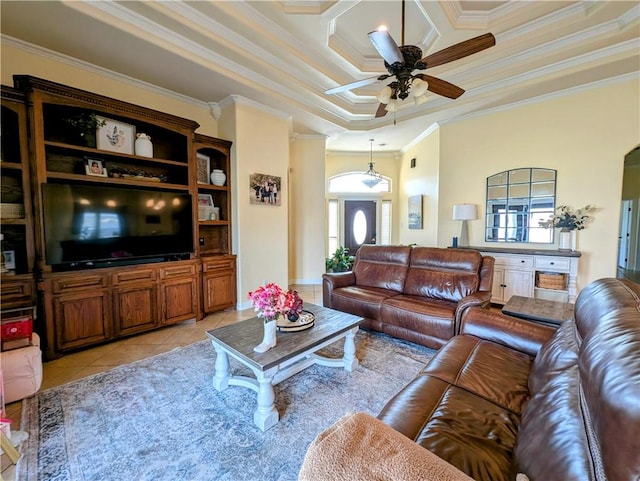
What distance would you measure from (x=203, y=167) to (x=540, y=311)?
174 inches

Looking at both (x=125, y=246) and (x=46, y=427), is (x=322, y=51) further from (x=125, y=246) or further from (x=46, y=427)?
(x=46, y=427)

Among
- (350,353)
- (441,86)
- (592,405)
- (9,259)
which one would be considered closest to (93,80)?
(9,259)

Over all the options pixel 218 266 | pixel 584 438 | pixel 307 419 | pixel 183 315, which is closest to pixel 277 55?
pixel 218 266

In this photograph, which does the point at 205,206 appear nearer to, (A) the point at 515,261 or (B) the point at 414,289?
(B) the point at 414,289

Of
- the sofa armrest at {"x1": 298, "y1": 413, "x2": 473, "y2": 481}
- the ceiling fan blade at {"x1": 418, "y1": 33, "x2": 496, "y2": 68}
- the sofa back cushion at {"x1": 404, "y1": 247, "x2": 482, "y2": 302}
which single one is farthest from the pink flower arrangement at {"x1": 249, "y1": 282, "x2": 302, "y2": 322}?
the ceiling fan blade at {"x1": 418, "y1": 33, "x2": 496, "y2": 68}

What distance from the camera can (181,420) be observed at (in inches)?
72.4

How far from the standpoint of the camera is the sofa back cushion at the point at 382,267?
3.58m

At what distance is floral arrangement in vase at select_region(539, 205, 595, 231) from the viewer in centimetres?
380

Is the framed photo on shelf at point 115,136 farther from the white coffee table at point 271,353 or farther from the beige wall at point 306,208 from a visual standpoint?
the beige wall at point 306,208

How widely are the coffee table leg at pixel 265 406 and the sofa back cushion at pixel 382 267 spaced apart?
2.20 meters

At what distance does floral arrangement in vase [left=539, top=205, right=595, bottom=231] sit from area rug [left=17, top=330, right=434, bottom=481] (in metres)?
3.15

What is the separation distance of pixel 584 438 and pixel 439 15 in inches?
147

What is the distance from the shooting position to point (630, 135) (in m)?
3.48

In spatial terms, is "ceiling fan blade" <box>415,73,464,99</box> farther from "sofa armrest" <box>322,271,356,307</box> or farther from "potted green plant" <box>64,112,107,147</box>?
"potted green plant" <box>64,112,107,147</box>
